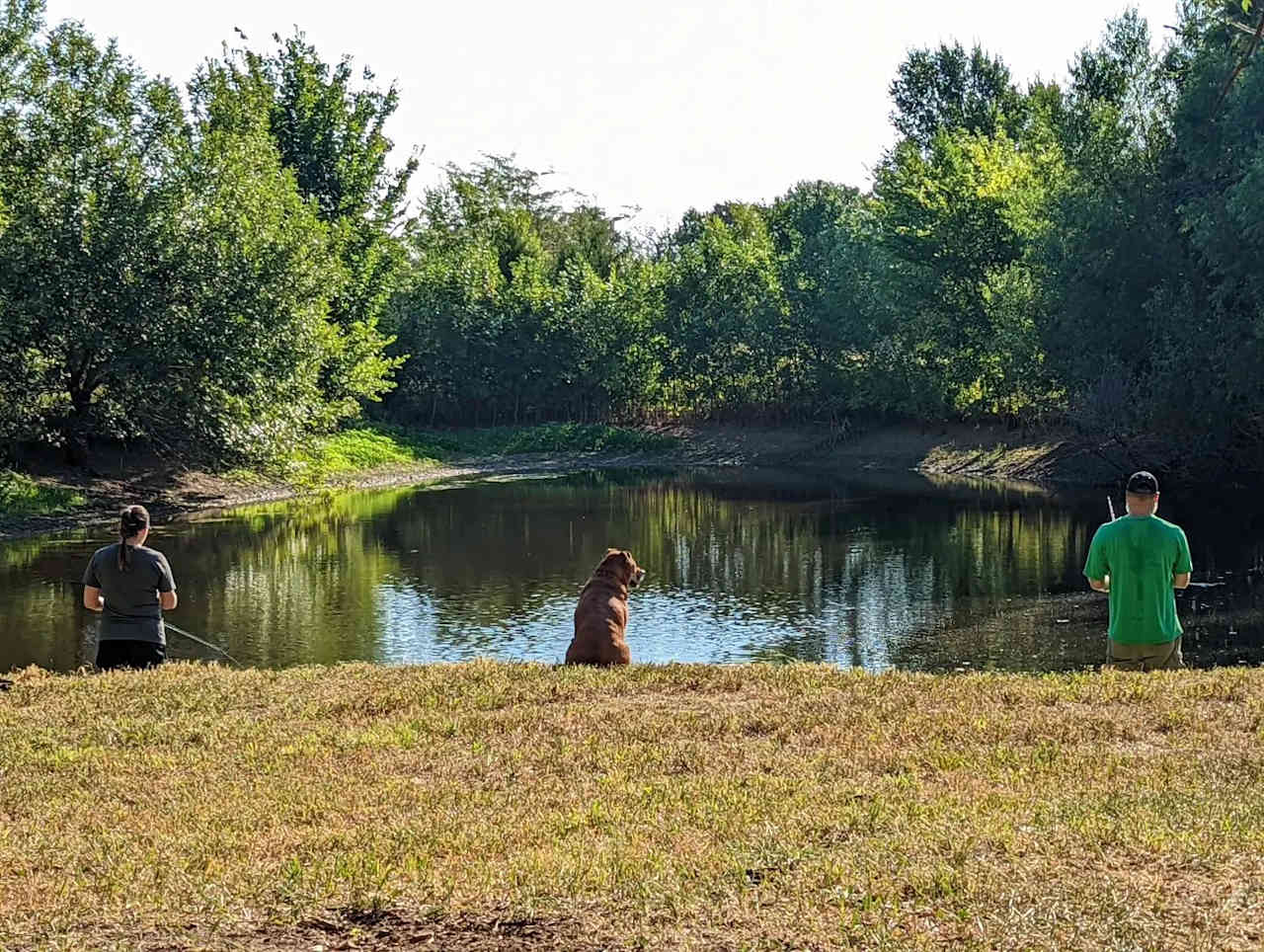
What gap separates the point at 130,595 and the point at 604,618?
4.14 meters

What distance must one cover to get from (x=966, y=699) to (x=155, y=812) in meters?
5.45

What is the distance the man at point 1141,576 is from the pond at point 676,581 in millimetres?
4999

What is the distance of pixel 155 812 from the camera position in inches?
283

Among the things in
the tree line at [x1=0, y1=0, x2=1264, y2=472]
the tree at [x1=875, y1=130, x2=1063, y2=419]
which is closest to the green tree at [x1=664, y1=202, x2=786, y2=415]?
the tree line at [x1=0, y1=0, x2=1264, y2=472]

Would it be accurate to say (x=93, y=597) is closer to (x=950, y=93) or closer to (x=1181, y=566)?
(x=1181, y=566)

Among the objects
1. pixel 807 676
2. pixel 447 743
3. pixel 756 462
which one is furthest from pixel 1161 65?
pixel 447 743

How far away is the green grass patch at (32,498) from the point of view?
100 feet

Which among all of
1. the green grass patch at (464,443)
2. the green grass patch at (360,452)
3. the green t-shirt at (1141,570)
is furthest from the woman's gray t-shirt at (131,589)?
the green grass patch at (464,443)

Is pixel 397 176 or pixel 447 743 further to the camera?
pixel 397 176

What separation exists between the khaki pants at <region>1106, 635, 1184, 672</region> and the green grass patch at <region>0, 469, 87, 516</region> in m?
26.0

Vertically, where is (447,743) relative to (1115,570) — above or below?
below

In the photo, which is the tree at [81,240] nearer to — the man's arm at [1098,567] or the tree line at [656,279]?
the tree line at [656,279]

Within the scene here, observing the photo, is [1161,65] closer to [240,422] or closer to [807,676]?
[240,422]

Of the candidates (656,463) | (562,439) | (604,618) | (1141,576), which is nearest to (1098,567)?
(1141,576)
